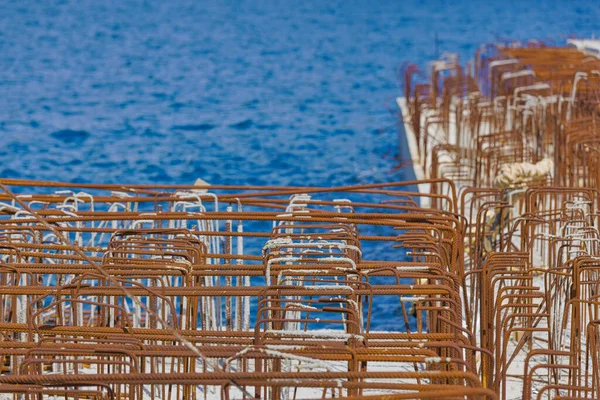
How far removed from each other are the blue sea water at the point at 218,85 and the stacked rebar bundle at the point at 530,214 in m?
3.04

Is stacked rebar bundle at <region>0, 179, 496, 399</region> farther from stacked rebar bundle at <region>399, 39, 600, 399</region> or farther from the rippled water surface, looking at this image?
the rippled water surface

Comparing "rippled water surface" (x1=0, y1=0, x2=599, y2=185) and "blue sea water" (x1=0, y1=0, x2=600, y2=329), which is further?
"rippled water surface" (x1=0, y1=0, x2=599, y2=185)

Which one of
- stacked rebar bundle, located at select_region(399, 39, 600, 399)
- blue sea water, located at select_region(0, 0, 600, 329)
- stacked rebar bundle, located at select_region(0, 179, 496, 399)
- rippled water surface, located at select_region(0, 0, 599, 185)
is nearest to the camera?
stacked rebar bundle, located at select_region(0, 179, 496, 399)

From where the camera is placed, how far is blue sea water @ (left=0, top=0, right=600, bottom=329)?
30859mm

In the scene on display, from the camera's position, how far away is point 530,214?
9.27m

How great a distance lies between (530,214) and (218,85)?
37530mm

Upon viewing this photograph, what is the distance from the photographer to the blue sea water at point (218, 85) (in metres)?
30.9

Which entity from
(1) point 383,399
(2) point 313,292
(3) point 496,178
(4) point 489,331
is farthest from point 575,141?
(1) point 383,399

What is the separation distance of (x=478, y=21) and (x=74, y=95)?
1653 inches

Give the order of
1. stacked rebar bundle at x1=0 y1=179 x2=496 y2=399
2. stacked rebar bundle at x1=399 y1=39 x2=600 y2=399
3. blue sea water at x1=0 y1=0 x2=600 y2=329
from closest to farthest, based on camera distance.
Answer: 1. stacked rebar bundle at x1=0 y1=179 x2=496 y2=399
2. stacked rebar bundle at x1=399 y1=39 x2=600 y2=399
3. blue sea water at x1=0 y1=0 x2=600 y2=329

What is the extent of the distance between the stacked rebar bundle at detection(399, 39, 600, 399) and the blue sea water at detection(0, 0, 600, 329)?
304 centimetres

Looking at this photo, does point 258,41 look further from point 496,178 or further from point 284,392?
point 284,392

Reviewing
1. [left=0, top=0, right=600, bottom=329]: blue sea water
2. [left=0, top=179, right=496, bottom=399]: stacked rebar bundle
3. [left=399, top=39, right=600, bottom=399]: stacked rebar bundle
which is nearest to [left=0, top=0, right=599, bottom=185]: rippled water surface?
[left=0, top=0, right=600, bottom=329]: blue sea water

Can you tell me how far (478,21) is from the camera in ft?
253
